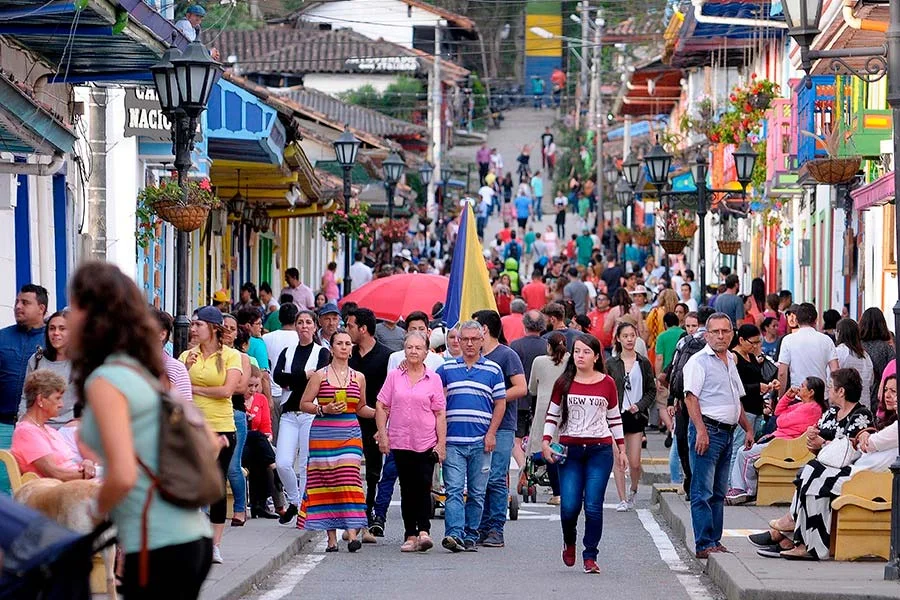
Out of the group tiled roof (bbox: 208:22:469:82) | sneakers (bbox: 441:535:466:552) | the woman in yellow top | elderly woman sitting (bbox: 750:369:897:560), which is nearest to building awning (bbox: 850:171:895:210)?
elderly woman sitting (bbox: 750:369:897:560)

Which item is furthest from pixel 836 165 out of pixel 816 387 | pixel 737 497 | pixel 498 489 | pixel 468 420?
pixel 468 420

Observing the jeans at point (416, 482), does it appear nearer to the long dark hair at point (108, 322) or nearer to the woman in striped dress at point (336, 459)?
the woman in striped dress at point (336, 459)

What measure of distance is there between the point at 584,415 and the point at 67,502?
471cm

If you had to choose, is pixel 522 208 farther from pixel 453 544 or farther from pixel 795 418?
pixel 453 544

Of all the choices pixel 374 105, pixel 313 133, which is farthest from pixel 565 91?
pixel 313 133

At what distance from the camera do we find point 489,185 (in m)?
70.4

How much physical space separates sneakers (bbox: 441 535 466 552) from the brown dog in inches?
194

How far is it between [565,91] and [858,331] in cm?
8153

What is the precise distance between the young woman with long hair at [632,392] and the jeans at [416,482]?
4.11m

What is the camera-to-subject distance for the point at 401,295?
22688 millimetres

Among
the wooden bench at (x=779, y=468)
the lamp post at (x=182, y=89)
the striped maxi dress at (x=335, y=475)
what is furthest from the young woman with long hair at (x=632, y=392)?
the lamp post at (x=182, y=89)

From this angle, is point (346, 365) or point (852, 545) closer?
point (852, 545)

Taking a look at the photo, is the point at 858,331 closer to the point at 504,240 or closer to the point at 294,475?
the point at 294,475

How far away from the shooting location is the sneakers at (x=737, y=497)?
1788 cm
